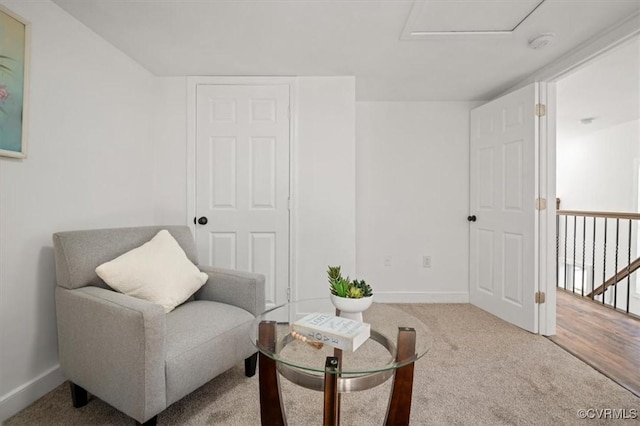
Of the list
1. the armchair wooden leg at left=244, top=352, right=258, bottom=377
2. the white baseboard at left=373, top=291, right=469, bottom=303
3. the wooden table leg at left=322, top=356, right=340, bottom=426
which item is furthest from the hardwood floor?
the armchair wooden leg at left=244, top=352, right=258, bottom=377

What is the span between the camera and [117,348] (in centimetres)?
123

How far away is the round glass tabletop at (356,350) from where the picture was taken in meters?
1.03

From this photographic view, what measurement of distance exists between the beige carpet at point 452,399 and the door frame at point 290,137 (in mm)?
999

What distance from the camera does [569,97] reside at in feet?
10.3

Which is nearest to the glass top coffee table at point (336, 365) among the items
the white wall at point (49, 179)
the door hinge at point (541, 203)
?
the white wall at point (49, 179)

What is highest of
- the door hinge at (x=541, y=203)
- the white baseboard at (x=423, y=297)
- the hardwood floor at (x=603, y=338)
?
the door hinge at (x=541, y=203)

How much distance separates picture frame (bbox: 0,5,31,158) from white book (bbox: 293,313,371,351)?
1.55 metres

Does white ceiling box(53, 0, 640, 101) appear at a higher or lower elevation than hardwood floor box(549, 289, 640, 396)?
higher

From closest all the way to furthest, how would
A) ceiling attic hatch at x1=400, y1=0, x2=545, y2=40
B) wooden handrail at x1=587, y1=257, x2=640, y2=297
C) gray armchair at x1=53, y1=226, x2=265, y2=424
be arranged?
gray armchair at x1=53, y1=226, x2=265, y2=424
ceiling attic hatch at x1=400, y1=0, x2=545, y2=40
wooden handrail at x1=587, y1=257, x2=640, y2=297

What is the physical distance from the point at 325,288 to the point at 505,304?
160cm

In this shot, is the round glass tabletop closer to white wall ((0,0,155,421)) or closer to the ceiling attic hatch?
white wall ((0,0,155,421))

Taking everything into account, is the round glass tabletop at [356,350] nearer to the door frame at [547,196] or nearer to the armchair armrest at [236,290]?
the armchair armrest at [236,290]

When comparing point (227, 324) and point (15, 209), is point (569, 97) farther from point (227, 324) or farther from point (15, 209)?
point (15, 209)

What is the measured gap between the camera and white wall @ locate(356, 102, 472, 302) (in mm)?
3182
